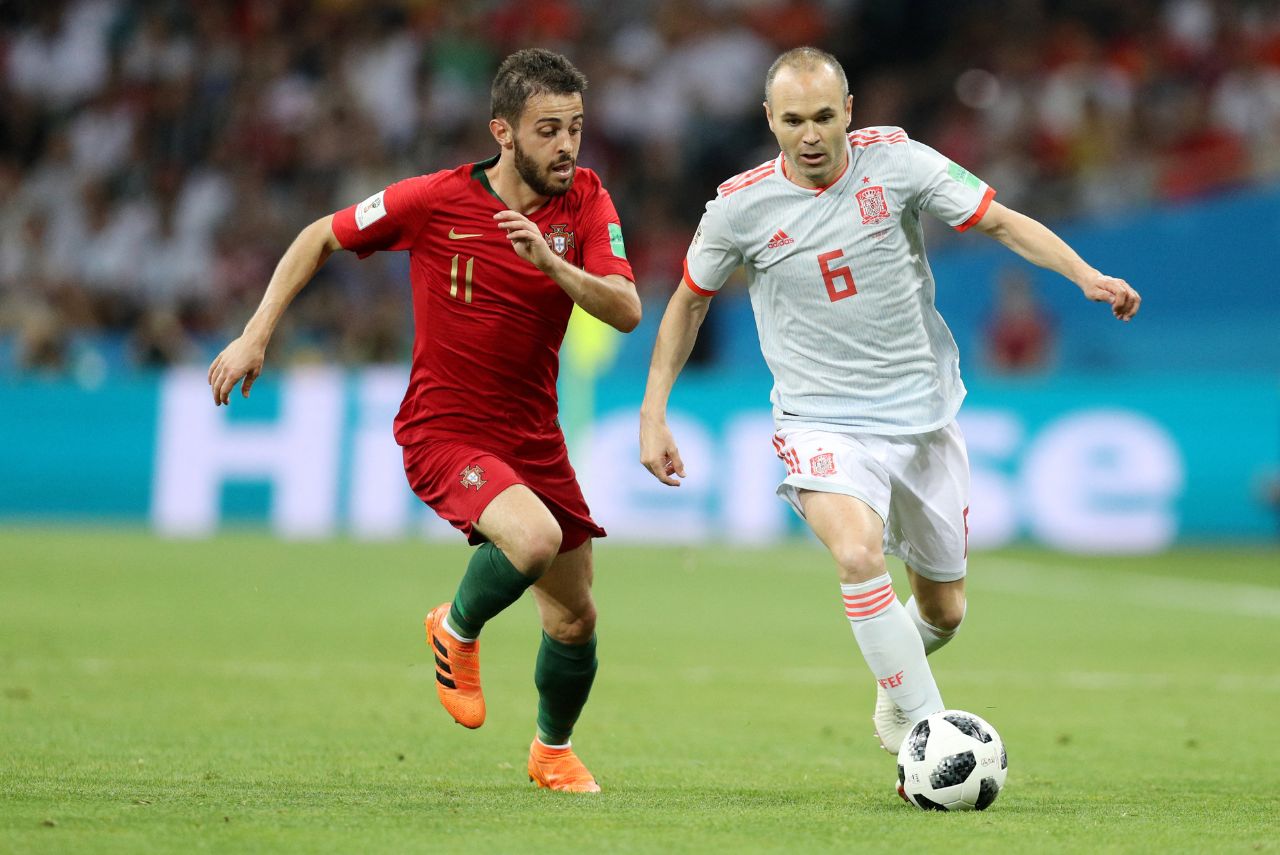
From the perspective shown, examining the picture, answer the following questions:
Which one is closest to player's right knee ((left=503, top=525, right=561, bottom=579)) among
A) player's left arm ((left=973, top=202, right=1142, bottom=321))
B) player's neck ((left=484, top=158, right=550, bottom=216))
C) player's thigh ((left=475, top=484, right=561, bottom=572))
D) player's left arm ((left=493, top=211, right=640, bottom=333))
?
player's thigh ((left=475, top=484, right=561, bottom=572))

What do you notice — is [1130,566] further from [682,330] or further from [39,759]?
[39,759]

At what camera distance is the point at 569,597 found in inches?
258

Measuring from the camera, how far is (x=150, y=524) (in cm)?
1773

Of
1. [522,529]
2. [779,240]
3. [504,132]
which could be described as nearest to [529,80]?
[504,132]

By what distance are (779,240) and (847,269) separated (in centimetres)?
25

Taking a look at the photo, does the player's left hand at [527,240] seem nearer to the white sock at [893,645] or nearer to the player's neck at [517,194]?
the player's neck at [517,194]

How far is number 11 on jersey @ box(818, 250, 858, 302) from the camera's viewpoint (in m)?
6.35

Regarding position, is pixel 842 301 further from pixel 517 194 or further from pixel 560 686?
pixel 560 686

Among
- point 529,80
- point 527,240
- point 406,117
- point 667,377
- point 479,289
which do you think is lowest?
point 406,117

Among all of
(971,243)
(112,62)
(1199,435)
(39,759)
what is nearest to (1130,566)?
(1199,435)

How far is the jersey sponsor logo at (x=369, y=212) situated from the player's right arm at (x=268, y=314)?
0.10 metres

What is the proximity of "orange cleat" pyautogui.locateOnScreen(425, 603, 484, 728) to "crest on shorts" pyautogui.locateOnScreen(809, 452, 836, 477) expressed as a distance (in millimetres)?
1329

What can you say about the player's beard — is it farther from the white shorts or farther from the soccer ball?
the soccer ball

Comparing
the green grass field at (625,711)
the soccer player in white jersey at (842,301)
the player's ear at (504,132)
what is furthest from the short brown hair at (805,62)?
the green grass field at (625,711)
